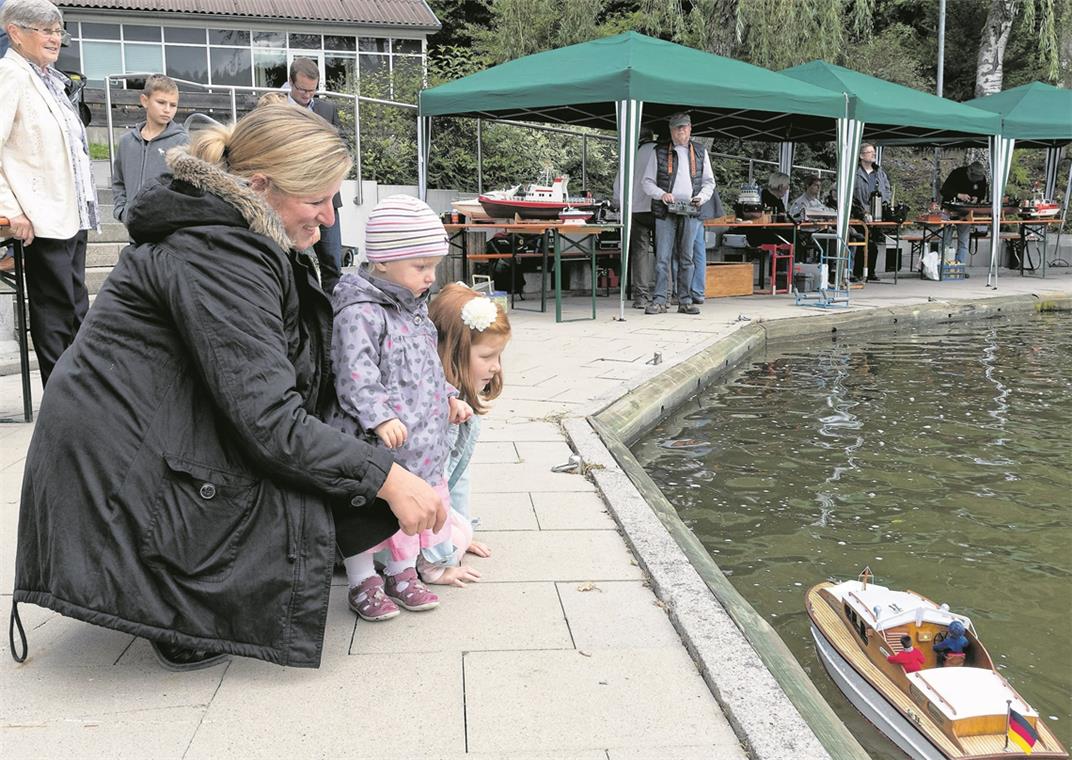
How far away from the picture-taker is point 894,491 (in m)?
5.32

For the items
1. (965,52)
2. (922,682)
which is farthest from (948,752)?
(965,52)

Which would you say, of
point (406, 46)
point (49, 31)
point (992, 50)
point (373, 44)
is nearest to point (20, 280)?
point (49, 31)

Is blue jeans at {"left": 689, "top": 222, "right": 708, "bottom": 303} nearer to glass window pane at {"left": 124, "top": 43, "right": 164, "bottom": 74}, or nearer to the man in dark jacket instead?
the man in dark jacket

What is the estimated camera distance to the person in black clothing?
17.2 m

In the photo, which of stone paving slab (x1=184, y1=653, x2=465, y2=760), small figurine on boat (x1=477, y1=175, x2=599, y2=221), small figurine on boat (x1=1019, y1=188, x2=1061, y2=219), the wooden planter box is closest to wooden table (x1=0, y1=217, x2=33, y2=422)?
stone paving slab (x1=184, y1=653, x2=465, y2=760)

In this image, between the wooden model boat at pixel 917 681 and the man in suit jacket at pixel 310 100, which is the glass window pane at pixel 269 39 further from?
the wooden model boat at pixel 917 681

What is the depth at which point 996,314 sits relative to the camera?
42.3ft

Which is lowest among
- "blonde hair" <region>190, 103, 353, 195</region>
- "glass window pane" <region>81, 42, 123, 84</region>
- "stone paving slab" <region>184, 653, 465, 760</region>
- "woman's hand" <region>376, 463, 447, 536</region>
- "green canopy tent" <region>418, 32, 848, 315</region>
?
"stone paving slab" <region>184, 653, 465, 760</region>

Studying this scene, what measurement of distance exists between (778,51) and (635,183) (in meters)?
9.69

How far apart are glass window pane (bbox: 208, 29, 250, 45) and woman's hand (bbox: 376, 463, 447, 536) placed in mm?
27168

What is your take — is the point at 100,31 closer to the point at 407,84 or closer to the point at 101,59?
the point at 101,59

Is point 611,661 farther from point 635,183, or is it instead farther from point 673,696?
point 635,183

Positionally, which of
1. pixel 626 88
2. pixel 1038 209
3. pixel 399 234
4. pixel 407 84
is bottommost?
pixel 399 234

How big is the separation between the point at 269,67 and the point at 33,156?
79.7ft
